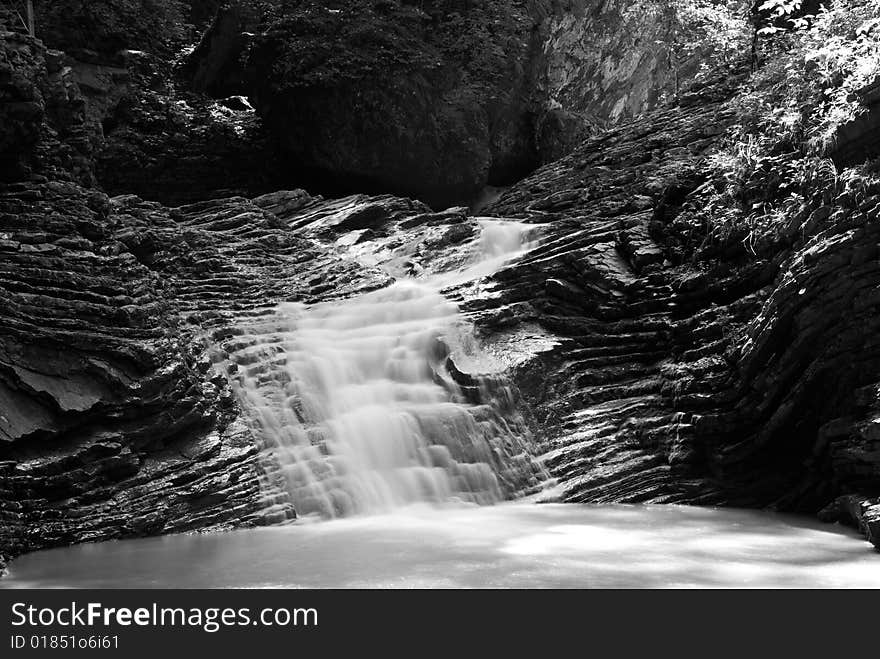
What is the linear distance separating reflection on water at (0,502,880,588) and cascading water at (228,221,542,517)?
0.69 m

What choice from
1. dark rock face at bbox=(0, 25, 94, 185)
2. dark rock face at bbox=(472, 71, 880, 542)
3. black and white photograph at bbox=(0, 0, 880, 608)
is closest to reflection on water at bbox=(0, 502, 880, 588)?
black and white photograph at bbox=(0, 0, 880, 608)

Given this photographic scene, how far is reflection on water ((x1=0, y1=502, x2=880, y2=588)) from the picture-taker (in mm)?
7309

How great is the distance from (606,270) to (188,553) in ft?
23.0

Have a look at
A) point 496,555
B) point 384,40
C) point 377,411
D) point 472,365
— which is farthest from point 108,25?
point 496,555

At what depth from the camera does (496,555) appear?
809cm

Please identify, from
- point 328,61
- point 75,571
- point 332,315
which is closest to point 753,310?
point 332,315

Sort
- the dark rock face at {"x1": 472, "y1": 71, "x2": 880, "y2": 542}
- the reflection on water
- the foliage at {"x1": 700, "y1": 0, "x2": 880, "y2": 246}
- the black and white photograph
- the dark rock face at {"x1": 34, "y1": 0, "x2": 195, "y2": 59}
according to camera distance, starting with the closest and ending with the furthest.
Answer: the reflection on water
the black and white photograph
the dark rock face at {"x1": 472, "y1": 71, "x2": 880, "y2": 542}
the foliage at {"x1": 700, "y1": 0, "x2": 880, "y2": 246}
the dark rock face at {"x1": 34, "y1": 0, "x2": 195, "y2": 59}

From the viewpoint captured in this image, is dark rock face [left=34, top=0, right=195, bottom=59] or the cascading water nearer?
the cascading water

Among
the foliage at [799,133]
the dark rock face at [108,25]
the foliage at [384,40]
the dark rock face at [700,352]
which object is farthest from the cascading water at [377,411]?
the dark rock face at [108,25]

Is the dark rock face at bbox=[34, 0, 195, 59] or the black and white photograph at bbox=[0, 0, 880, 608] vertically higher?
the dark rock face at bbox=[34, 0, 195, 59]

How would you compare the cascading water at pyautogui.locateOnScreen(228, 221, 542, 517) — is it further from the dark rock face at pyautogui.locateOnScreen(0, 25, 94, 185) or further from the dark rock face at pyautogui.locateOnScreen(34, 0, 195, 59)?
the dark rock face at pyautogui.locateOnScreen(34, 0, 195, 59)

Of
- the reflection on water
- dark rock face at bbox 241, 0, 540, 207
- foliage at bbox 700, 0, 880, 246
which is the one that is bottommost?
the reflection on water

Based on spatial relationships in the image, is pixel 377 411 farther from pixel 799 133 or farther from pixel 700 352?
pixel 799 133

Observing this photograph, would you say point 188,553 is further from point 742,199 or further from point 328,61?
point 328,61
